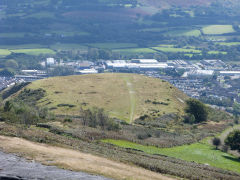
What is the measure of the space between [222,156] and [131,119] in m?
27.9

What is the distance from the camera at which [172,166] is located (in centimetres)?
4478

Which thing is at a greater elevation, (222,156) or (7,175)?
(7,175)

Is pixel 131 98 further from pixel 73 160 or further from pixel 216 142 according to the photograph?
pixel 73 160

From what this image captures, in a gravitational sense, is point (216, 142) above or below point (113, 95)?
below

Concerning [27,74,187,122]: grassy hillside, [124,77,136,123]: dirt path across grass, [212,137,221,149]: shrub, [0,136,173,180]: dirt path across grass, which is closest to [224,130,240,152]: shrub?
[212,137,221,149]: shrub

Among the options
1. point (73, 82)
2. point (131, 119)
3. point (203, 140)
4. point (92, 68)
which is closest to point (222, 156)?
point (203, 140)

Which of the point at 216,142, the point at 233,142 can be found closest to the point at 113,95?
the point at 216,142

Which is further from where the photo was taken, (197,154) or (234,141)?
(234,141)

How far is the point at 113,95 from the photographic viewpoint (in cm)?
10069

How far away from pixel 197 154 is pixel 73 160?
25928mm

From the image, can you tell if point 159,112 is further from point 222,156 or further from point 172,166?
point 172,166

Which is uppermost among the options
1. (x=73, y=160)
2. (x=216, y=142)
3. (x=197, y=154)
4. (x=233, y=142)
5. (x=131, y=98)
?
(x=131, y=98)

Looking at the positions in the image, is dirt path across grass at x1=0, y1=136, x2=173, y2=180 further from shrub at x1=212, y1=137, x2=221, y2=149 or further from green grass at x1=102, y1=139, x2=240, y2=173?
shrub at x1=212, y1=137, x2=221, y2=149

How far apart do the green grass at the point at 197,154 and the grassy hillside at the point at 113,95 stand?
24502 millimetres
